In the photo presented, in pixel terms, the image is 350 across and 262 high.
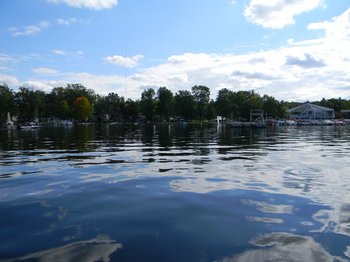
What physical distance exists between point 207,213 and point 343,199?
14.1 feet

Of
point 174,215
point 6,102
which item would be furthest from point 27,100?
point 174,215

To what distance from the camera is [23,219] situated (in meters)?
5.97

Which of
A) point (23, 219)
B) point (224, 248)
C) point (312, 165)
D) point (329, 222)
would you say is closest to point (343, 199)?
point (329, 222)

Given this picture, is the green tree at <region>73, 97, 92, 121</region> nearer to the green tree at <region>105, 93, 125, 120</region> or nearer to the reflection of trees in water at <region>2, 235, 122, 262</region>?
the green tree at <region>105, 93, 125, 120</region>

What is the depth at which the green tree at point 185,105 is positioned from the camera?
14225 cm

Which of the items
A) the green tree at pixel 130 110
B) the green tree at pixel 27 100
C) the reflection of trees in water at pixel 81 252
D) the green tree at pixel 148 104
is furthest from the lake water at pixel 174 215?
the green tree at pixel 130 110

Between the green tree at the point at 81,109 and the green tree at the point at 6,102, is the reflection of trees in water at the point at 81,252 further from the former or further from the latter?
the green tree at the point at 81,109

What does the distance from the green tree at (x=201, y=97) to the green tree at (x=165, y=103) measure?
1420cm

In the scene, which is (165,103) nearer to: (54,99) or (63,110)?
(63,110)

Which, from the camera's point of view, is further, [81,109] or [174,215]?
[81,109]

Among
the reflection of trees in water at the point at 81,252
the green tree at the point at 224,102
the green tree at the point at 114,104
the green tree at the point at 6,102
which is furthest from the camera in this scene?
the green tree at the point at 114,104

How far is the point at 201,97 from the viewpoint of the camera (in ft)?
475

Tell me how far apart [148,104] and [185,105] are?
72.6ft

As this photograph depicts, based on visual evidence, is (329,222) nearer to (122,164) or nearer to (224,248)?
(224,248)
